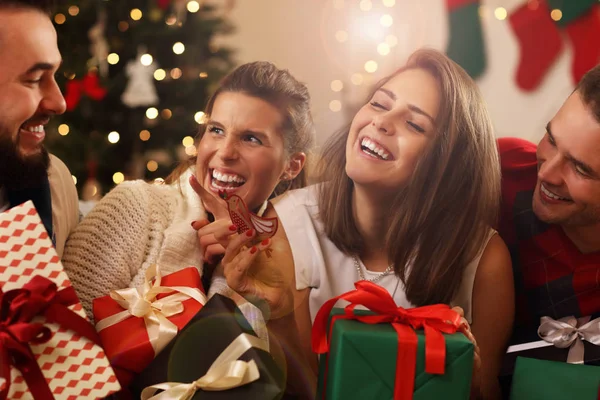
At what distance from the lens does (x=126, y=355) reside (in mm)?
1369

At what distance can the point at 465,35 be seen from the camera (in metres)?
1.59

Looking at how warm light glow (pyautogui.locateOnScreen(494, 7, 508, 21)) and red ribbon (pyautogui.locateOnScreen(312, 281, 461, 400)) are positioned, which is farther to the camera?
warm light glow (pyautogui.locateOnScreen(494, 7, 508, 21))

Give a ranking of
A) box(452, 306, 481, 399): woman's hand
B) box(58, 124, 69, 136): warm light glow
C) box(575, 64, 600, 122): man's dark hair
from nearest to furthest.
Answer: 1. box(452, 306, 481, 399): woman's hand
2. box(575, 64, 600, 122): man's dark hair
3. box(58, 124, 69, 136): warm light glow

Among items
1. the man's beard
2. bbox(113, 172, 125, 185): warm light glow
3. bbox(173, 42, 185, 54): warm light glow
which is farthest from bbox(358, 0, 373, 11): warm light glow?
the man's beard

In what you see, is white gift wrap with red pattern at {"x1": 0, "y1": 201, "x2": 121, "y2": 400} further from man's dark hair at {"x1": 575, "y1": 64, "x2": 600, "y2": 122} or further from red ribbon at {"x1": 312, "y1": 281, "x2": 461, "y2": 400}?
man's dark hair at {"x1": 575, "y1": 64, "x2": 600, "y2": 122}

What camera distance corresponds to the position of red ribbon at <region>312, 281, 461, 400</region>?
1.31 meters

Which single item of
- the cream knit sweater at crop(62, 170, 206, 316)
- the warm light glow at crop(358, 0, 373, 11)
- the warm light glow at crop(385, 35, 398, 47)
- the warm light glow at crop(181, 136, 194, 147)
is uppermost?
the warm light glow at crop(358, 0, 373, 11)

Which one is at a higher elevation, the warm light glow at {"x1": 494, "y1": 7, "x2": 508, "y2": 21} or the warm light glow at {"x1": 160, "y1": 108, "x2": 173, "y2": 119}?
the warm light glow at {"x1": 494, "y1": 7, "x2": 508, "y2": 21}

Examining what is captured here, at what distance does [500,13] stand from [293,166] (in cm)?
71

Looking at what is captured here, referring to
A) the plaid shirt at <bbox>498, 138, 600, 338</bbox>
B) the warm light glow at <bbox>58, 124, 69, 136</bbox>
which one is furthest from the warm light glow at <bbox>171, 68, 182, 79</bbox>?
the plaid shirt at <bbox>498, 138, 600, 338</bbox>

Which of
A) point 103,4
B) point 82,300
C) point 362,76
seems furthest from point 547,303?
point 103,4

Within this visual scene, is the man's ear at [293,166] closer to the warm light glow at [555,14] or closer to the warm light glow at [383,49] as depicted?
the warm light glow at [383,49]

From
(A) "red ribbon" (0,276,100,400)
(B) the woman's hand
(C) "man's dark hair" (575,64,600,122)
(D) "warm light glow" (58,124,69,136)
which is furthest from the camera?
(D) "warm light glow" (58,124,69,136)

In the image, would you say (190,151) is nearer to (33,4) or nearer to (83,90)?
(83,90)
